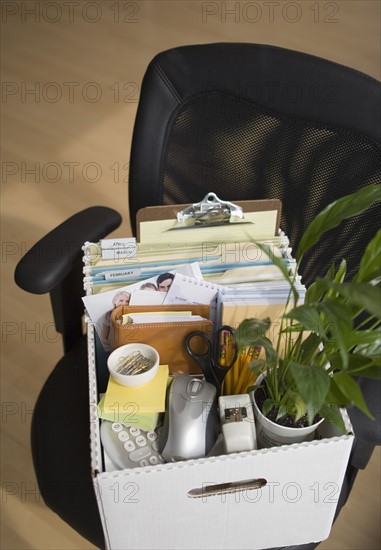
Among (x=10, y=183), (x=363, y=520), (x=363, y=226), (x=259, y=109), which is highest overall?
(x=259, y=109)

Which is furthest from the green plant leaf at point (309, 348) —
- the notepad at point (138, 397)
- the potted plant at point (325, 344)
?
the notepad at point (138, 397)

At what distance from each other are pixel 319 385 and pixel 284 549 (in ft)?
1.58

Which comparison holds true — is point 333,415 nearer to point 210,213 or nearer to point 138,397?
point 138,397

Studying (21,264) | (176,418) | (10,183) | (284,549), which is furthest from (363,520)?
(10,183)

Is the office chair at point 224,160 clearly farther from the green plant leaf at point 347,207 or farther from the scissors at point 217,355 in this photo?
the green plant leaf at point 347,207

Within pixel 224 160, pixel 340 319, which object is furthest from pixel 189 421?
pixel 224 160

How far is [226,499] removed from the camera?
0.80 m

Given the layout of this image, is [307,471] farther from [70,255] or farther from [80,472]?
[70,255]

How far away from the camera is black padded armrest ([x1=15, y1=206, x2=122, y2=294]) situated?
1.15m

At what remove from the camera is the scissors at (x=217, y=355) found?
0.89 m

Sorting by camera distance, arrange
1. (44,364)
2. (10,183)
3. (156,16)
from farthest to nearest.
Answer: (156,16) < (10,183) < (44,364)

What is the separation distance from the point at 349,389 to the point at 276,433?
155 mm

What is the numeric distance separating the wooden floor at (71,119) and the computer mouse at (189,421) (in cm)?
86

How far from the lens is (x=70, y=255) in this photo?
3.87ft
